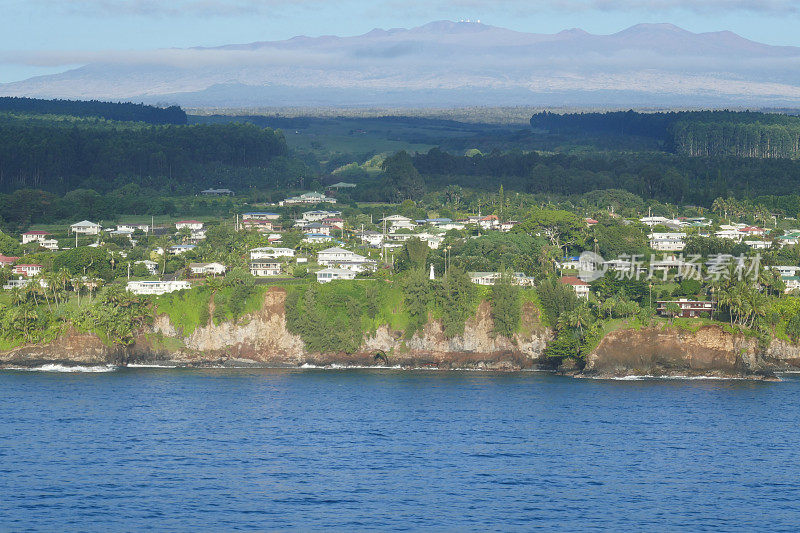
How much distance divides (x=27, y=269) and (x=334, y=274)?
21596mm

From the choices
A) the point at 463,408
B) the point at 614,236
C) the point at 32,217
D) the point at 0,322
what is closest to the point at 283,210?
the point at 32,217

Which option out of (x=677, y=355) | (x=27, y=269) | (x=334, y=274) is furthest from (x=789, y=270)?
(x=27, y=269)

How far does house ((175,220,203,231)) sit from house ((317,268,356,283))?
27096mm

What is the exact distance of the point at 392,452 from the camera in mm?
55438

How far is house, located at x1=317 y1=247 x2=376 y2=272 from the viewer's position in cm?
8794

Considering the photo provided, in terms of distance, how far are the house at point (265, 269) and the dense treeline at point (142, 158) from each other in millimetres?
55744

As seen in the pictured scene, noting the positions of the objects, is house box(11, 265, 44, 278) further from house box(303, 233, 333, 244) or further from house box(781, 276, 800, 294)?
house box(781, 276, 800, 294)

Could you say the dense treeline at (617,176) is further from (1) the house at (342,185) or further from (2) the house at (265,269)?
(2) the house at (265,269)

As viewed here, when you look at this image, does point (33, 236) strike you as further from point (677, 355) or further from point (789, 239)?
point (789, 239)

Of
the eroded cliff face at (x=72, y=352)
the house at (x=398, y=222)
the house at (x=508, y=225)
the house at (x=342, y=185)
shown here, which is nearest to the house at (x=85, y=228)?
the house at (x=398, y=222)

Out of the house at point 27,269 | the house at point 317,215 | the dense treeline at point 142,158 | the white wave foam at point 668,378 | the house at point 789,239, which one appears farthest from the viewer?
the dense treeline at point 142,158

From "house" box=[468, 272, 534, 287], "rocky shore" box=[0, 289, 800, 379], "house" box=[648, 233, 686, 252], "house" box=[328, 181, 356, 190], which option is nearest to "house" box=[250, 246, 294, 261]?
"rocky shore" box=[0, 289, 800, 379]

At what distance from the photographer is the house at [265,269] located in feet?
285

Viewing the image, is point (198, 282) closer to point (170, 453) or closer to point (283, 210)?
point (170, 453)
